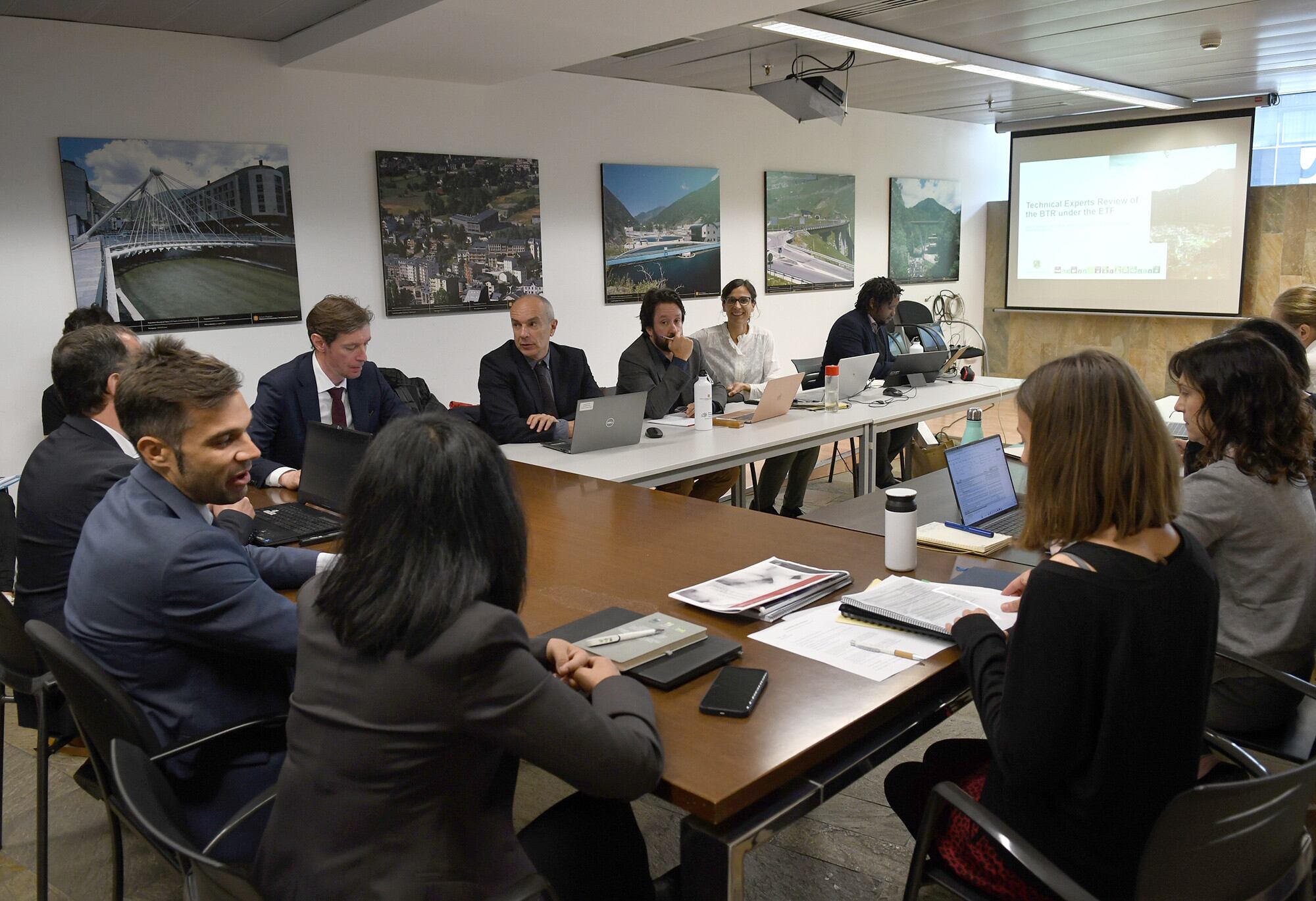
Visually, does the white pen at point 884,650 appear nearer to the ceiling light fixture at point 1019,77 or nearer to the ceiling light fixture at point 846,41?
the ceiling light fixture at point 846,41

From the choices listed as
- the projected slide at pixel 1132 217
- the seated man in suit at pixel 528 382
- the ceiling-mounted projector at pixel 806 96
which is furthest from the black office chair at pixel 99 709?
the projected slide at pixel 1132 217

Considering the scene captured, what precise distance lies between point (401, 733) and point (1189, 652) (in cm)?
106

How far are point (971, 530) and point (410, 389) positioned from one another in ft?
11.3

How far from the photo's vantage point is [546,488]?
315 centimetres

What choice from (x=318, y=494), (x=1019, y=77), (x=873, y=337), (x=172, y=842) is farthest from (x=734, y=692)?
(x=1019, y=77)

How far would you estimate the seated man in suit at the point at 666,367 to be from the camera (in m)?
4.66

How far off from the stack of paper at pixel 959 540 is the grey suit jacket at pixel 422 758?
1.39m

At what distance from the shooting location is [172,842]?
3.80ft

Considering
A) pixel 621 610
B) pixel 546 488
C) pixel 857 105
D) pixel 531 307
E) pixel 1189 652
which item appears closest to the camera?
pixel 1189 652

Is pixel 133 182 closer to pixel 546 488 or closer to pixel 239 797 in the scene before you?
pixel 546 488

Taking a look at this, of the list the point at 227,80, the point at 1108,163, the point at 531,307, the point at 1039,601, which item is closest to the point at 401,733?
the point at 1039,601

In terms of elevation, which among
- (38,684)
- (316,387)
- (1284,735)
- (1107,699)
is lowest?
(1284,735)

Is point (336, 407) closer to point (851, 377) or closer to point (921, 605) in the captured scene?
point (921, 605)

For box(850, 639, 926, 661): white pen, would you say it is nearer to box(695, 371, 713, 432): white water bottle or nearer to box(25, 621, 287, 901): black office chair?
box(25, 621, 287, 901): black office chair
